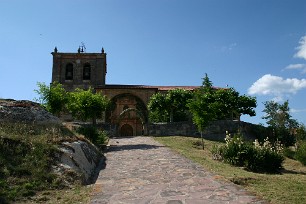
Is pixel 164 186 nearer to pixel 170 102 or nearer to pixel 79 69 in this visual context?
pixel 170 102

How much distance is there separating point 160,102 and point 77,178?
2680cm

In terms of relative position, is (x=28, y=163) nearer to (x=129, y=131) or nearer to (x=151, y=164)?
(x=151, y=164)

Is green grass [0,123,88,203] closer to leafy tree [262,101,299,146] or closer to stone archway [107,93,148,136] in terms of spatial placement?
stone archway [107,93,148,136]

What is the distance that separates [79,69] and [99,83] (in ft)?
10.7

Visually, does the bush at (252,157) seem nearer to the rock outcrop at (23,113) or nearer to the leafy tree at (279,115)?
the rock outcrop at (23,113)

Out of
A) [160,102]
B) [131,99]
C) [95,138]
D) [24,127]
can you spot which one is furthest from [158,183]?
[131,99]

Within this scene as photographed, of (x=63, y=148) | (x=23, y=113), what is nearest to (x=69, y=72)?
(x=23, y=113)

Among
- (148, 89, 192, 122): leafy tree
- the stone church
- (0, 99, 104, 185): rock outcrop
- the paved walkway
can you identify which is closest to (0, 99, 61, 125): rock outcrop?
(0, 99, 104, 185): rock outcrop

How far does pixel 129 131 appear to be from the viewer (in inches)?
1722

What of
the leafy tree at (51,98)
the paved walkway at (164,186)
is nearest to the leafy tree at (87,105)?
the leafy tree at (51,98)

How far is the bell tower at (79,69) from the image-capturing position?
42906 mm

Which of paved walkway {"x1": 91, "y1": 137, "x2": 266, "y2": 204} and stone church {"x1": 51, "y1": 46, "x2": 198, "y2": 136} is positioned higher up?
stone church {"x1": 51, "y1": 46, "x2": 198, "y2": 136}

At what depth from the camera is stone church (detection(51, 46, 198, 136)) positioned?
4247 cm

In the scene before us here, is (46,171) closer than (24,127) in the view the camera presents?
Yes
